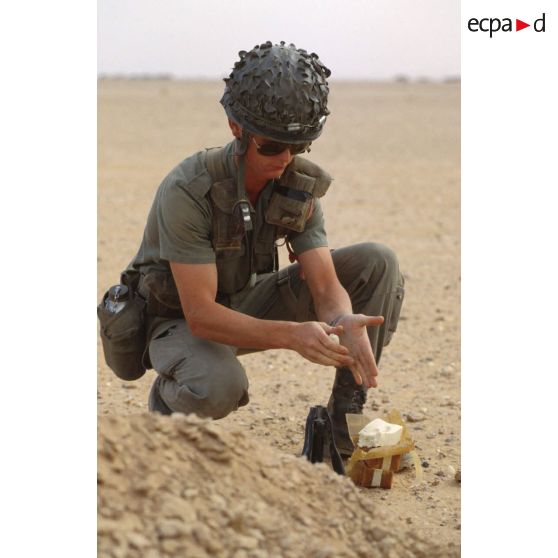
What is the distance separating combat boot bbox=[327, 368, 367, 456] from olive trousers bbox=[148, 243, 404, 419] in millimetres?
166

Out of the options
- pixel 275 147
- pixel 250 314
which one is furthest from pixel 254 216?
pixel 250 314

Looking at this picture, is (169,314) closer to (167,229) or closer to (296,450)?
(167,229)

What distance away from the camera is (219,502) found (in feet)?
9.03

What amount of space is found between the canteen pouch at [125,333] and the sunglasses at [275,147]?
0.85 meters

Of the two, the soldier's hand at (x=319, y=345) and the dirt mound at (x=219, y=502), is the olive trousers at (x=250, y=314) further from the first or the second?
the dirt mound at (x=219, y=502)

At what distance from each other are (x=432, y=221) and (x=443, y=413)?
563cm

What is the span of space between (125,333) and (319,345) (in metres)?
0.96

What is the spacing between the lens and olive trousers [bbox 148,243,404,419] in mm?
3703

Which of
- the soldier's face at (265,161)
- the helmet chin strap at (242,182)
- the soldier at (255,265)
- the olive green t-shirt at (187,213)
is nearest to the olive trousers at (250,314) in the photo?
the soldier at (255,265)

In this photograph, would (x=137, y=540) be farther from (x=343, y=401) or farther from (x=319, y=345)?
(x=343, y=401)

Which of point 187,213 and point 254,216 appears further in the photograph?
point 254,216

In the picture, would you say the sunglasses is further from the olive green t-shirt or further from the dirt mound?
the dirt mound

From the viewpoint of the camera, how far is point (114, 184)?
1255 cm
